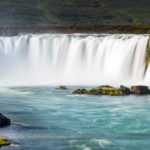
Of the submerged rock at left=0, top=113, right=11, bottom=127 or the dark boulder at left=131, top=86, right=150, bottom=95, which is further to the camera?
the dark boulder at left=131, top=86, right=150, bottom=95

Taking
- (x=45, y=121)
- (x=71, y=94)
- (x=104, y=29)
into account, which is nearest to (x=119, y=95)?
(x=71, y=94)

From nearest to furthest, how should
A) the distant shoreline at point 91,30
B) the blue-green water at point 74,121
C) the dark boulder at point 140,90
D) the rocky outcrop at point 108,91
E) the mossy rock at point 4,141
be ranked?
the mossy rock at point 4,141 → the blue-green water at point 74,121 → the rocky outcrop at point 108,91 → the dark boulder at point 140,90 → the distant shoreline at point 91,30

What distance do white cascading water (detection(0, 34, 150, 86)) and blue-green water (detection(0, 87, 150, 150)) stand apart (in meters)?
12.9

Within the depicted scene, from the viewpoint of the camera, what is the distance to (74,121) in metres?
39.1

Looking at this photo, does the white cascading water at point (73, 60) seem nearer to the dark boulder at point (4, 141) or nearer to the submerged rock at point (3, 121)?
the submerged rock at point (3, 121)

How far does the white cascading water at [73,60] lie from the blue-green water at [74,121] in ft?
42.3

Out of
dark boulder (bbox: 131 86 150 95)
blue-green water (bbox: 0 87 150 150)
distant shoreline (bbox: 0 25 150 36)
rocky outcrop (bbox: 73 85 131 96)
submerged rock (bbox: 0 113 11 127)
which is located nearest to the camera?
blue-green water (bbox: 0 87 150 150)

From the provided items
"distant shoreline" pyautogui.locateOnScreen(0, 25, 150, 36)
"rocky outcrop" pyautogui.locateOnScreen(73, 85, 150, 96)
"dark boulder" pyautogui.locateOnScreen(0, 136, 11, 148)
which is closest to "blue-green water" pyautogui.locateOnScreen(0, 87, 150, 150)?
"dark boulder" pyautogui.locateOnScreen(0, 136, 11, 148)

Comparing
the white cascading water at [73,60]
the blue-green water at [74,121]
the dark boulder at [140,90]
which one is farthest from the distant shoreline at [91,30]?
the blue-green water at [74,121]

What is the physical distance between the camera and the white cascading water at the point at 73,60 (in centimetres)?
6556

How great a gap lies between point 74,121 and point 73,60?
3251 cm

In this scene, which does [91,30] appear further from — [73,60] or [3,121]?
[3,121]

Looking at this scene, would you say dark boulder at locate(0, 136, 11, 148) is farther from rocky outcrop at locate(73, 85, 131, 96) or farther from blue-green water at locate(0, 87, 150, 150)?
rocky outcrop at locate(73, 85, 131, 96)

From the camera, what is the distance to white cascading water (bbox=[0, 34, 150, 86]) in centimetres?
6556
